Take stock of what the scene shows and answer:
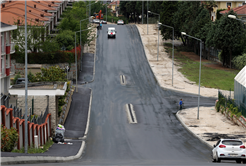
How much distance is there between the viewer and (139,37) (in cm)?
9956

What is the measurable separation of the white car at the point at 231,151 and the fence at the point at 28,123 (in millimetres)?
13353

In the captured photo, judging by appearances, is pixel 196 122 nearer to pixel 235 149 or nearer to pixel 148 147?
pixel 148 147

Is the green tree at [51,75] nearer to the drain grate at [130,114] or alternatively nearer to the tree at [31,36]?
the drain grate at [130,114]

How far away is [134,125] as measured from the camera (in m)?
44.2

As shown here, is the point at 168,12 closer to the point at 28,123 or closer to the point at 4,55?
the point at 4,55

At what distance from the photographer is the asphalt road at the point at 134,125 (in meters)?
30.5

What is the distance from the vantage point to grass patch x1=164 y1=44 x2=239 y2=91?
6261cm

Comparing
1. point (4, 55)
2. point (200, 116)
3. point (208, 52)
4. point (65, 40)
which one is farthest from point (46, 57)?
point (208, 52)

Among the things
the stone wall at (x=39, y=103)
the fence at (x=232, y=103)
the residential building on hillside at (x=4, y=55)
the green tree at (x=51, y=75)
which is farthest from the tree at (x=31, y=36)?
the fence at (x=232, y=103)

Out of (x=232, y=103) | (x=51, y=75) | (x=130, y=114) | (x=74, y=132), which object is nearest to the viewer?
(x=74, y=132)

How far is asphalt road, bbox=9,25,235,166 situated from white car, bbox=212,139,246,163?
575mm

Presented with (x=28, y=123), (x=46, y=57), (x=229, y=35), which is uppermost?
(x=229, y=35)

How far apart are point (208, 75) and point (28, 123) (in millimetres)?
46992

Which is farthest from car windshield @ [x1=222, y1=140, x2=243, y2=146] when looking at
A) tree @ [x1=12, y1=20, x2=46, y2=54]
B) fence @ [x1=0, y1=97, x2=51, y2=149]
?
tree @ [x1=12, y1=20, x2=46, y2=54]
